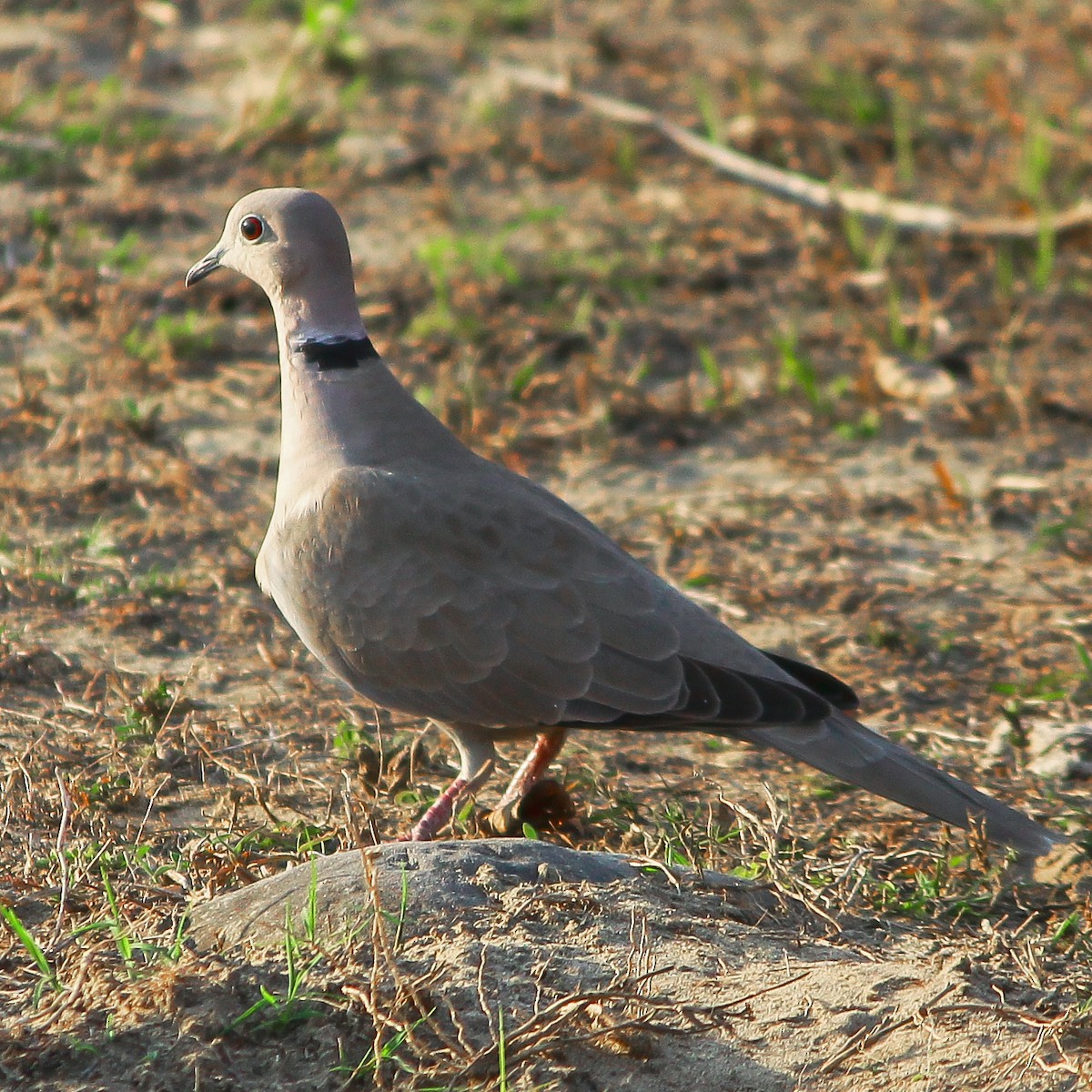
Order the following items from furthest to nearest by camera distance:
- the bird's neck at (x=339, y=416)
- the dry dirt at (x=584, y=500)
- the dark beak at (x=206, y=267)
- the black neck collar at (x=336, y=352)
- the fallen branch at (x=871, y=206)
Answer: the fallen branch at (x=871, y=206) < the dark beak at (x=206, y=267) < the black neck collar at (x=336, y=352) < the bird's neck at (x=339, y=416) < the dry dirt at (x=584, y=500)

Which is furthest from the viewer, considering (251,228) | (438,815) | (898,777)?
(251,228)

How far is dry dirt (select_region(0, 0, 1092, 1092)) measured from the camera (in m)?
2.88

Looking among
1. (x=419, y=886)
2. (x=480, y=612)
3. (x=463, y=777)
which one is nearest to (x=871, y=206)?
(x=480, y=612)

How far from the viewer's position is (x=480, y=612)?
12.3 ft

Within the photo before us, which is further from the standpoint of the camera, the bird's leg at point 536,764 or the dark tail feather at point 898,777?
the bird's leg at point 536,764

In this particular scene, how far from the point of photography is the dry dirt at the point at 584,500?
2875 mm

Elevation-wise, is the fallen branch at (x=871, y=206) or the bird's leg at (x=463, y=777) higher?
the fallen branch at (x=871, y=206)

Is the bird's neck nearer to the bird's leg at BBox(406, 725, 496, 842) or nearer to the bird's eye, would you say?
the bird's eye

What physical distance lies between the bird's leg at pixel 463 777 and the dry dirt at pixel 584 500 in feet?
0.55

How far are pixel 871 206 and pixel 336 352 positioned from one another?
365 centimetres

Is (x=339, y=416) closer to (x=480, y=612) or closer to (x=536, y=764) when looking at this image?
(x=480, y=612)

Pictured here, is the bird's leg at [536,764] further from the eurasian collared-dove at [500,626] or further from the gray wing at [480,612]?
the gray wing at [480,612]

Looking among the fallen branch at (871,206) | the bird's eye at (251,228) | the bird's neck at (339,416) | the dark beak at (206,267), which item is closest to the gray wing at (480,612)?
the bird's neck at (339,416)

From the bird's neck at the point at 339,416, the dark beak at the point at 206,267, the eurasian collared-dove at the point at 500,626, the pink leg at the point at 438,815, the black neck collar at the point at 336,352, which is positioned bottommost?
the pink leg at the point at 438,815
